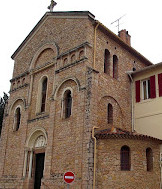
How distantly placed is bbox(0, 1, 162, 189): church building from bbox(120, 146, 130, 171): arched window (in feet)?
0.17

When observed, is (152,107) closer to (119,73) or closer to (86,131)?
(119,73)

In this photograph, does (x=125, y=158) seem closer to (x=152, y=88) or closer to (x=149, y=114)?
(x=149, y=114)

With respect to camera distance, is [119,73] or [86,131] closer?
[86,131]

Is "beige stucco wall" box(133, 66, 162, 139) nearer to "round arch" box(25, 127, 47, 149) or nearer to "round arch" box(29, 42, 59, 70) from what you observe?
"round arch" box(29, 42, 59, 70)

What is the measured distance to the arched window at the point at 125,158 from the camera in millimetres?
14414

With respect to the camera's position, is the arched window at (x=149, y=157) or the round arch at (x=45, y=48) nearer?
the arched window at (x=149, y=157)

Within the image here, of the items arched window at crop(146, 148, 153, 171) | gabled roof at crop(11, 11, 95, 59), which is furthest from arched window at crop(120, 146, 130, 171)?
gabled roof at crop(11, 11, 95, 59)

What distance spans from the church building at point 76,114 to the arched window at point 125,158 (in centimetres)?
5

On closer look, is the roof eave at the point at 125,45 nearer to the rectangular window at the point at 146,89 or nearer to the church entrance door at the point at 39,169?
the rectangular window at the point at 146,89

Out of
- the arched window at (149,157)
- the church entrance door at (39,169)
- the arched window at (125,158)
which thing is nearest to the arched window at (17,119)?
the church entrance door at (39,169)

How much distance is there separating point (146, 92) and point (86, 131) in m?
6.23

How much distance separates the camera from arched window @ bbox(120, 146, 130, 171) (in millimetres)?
14414

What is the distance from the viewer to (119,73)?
61.9 feet

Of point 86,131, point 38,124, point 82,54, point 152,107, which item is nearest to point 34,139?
point 38,124
